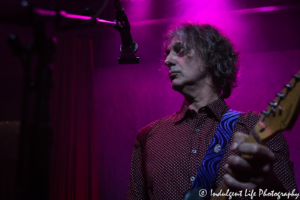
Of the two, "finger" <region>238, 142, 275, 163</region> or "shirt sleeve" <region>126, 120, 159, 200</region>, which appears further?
"shirt sleeve" <region>126, 120, 159, 200</region>

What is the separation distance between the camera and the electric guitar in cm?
91

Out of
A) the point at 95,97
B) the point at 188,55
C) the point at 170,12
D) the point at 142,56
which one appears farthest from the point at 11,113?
the point at 188,55

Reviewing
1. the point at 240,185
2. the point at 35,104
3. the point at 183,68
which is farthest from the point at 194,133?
the point at 35,104

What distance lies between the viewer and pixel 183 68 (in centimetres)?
191

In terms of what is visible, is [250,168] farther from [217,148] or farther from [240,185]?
[217,148]

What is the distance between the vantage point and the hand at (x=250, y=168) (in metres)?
0.98

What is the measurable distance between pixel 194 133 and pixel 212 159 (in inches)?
10.3

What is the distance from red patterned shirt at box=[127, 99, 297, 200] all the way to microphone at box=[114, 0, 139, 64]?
62 centimetres

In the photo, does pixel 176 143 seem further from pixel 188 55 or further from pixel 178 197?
pixel 188 55

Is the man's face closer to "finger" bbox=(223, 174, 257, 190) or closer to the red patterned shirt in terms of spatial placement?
the red patterned shirt

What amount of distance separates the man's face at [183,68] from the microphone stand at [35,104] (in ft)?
3.75

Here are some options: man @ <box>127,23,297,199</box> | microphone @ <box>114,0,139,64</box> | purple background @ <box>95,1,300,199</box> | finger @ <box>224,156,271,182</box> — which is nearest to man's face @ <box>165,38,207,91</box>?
man @ <box>127,23,297,199</box>
